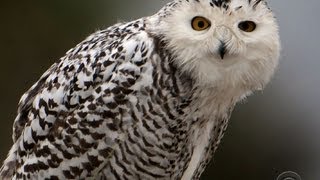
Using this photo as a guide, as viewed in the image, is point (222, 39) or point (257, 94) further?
point (257, 94)

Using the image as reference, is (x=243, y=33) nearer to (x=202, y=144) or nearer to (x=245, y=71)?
(x=245, y=71)

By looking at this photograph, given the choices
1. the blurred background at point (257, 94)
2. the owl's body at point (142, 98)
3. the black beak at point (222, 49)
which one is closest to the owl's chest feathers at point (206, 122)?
the owl's body at point (142, 98)

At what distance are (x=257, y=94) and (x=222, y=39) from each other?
1.27m

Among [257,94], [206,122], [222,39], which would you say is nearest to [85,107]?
[206,122]

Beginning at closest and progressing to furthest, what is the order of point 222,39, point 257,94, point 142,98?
point 222,39 → point 142,98 → point 257,94

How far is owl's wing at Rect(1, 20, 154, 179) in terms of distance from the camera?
6.84 feet

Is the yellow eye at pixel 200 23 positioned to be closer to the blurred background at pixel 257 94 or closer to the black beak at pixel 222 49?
the black beak at pixel 222 49

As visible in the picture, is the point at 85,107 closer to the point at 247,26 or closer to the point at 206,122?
the point at 206,122

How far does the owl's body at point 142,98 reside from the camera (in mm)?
2016

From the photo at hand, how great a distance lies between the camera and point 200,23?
1.96 metres

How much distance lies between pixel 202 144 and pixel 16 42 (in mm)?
2033

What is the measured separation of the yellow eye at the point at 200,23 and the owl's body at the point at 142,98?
0.4 inches

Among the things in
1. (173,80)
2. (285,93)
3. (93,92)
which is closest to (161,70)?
(173,80)

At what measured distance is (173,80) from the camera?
2066mm
